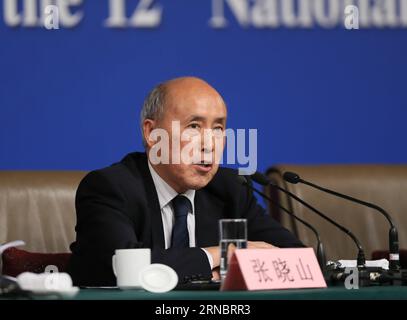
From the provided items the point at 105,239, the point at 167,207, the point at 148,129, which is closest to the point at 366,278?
the point at 105,239

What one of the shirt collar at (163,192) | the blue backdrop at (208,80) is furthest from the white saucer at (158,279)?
the blue backdrop at (208,80)

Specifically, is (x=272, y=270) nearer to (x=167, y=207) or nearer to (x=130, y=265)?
(x=130, y=265)

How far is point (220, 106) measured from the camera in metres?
3.12

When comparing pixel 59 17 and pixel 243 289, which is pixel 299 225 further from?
pixel 243 289

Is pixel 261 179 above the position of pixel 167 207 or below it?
above

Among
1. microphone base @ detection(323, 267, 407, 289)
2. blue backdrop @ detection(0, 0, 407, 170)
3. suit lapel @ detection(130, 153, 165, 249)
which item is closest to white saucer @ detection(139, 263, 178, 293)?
microphone base @ detection(323, 267, 407, 289)

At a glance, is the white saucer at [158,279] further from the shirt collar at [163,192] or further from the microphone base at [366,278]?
the shirt collar at [163,192]

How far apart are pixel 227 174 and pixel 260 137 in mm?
770

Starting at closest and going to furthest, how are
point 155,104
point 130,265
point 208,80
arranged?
point 130,265 → point 155,104 → point 208,80

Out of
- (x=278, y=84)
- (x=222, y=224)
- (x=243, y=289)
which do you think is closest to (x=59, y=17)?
(x=278, y=84)

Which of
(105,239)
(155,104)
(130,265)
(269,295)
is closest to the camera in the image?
(269,295)

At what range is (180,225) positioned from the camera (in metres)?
3.10

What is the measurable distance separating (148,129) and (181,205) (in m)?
0.27

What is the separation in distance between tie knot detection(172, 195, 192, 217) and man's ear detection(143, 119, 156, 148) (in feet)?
0.67
